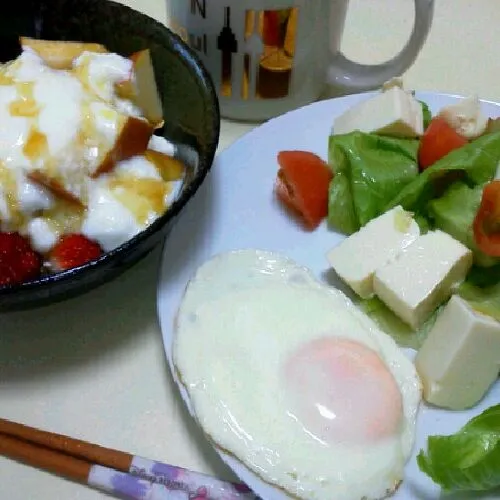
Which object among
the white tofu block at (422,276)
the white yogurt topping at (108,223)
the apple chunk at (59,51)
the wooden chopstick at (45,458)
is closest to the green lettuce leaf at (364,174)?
the white tofu block at (422,276)

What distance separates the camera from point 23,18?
1239mm

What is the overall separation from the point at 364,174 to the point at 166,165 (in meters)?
0.35

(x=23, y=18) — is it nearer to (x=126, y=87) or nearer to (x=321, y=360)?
(x=126, y=87)

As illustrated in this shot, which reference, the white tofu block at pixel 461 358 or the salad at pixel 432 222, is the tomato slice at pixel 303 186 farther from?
the white tofu block at pixel 461 358

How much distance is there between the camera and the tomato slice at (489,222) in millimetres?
1082

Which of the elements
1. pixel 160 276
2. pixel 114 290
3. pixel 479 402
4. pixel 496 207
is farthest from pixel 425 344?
pixel 114 290

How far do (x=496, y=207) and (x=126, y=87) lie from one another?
25.5 inches

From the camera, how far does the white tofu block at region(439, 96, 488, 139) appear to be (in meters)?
1.25

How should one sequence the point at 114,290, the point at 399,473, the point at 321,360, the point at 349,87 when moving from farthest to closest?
the point at 349,87
the point at 114,290
the point at 321,360
the point at 399,473

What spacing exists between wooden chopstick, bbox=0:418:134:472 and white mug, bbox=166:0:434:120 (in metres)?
0.74

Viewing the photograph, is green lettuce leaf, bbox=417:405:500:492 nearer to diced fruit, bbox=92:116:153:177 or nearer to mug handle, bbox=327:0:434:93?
diced fruit, bbox=92:116:153:177

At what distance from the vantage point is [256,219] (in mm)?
1184

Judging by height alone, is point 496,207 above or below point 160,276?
above

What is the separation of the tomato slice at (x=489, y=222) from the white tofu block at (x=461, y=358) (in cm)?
16
